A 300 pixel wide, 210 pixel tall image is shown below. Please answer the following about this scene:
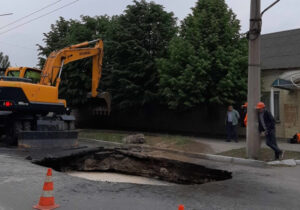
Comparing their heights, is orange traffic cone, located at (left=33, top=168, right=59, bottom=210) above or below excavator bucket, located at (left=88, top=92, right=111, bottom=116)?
below

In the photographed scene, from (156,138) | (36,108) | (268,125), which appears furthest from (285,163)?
(36,108)

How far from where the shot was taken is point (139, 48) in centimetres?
1889

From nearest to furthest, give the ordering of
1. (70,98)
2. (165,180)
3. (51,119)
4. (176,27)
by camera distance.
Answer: (165,180)
(51,119)
(176,27)
(70,98)

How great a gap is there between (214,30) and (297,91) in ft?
15.8

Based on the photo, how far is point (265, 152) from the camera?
11.2 m

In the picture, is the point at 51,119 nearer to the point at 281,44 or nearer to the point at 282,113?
the point at 282,113

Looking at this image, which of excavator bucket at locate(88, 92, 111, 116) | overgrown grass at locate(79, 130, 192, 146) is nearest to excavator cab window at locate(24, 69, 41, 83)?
overgrown grass at locate(79, 130, 192, 146)

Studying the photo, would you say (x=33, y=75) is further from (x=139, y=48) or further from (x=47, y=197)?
(x=47, y=197)

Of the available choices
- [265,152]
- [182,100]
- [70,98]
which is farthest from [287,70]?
[70,98]

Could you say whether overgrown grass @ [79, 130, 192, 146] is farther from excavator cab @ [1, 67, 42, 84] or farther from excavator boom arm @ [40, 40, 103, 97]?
excavator cab @ [1, 67, 42, 84]

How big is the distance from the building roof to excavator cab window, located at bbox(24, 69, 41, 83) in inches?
425

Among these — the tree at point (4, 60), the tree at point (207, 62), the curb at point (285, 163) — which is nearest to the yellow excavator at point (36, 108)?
the tree at point (207, 62)

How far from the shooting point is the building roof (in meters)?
16.0

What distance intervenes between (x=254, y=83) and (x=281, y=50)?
28.2ft
